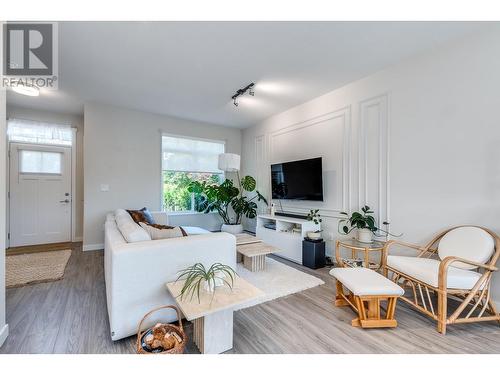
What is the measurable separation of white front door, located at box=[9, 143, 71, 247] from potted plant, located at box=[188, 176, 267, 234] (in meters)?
2.56

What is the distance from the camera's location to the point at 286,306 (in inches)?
83.0

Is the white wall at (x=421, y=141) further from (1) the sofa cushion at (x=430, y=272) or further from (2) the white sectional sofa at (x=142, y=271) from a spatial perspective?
(2) the white sectional sofa at (x=142, y=271)

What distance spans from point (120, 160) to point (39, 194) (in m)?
1.72

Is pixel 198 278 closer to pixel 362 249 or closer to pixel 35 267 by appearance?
pixel 362 249

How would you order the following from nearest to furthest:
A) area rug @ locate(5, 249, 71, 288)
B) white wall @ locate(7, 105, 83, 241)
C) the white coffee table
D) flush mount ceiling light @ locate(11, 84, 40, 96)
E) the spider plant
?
the white coffee table < the spider plant < area rug @ locate(5, 249, 71, 288) < flush mount ceiling light @ locate(11, 84, 40, 96) < white wall @ locate(7, 105, 83, 241)

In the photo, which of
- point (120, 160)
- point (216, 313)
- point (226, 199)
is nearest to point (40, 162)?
point (120, 160)

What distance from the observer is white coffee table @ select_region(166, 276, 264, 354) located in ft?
4.42

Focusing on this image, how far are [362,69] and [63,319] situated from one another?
4.12 m

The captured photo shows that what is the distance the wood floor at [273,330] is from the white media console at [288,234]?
3.62 ft

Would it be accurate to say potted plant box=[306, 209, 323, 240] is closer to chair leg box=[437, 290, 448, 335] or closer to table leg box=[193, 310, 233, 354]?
chair leg box=[437, 290, 448, 335]

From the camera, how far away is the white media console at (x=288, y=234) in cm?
340

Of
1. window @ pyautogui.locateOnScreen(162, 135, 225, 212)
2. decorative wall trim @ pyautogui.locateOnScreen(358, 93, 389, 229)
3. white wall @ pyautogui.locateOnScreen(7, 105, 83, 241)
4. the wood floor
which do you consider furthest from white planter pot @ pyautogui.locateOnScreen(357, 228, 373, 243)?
white wall @ pyautogui.locateOnScreen(7, 105, 83, 241)

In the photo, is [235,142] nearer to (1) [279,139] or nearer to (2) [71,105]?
(1) [279,139]

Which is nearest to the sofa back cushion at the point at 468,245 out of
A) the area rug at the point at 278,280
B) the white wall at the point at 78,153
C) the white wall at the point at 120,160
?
the area rug at the point at 278,280
